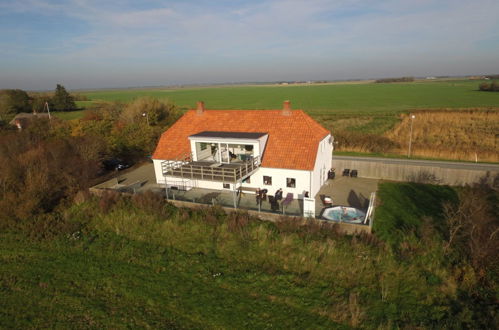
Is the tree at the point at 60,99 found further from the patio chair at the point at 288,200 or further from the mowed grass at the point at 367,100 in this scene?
the patio chair at the point at 288,200

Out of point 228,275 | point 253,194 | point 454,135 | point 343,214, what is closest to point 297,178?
point 253,194

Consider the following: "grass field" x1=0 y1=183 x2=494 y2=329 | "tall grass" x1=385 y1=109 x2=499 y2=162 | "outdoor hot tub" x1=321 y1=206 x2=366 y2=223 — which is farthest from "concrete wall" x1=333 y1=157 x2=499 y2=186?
"outdoor hot tub" x1=321 y1=206 x2=366 y2=223

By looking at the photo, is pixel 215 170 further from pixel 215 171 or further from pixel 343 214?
pixel 343 214

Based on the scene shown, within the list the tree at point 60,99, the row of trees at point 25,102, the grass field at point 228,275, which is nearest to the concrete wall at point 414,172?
the grass field at point 228,275

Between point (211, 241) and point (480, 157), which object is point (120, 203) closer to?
point (211, 241)

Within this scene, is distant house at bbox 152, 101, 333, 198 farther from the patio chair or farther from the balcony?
the patio chair
